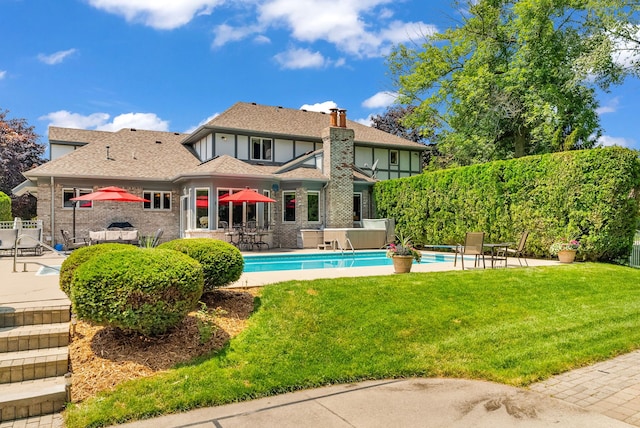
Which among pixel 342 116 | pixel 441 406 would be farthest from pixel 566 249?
pixel 342 116

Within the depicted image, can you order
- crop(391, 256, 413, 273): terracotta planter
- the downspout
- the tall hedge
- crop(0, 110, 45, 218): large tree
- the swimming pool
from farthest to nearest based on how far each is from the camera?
crop(0, 110, 45, 218): large tree → the downspout → the swimming pool → the tall hedge → crop(391, 256, 413, 273): terracotta planter

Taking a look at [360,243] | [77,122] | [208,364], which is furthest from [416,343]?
[77,122]

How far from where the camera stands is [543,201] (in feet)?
45.9

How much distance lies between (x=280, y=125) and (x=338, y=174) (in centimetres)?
549

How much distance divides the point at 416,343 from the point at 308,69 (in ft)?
77.0

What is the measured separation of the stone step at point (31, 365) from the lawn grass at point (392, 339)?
0.76 meters

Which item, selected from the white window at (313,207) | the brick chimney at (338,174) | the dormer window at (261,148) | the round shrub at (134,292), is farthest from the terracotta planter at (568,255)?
the dormer window at (261,148)

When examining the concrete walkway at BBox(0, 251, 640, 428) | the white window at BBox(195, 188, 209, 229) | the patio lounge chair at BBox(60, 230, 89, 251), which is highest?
the white window at BBox(195, 188, 209, 229)

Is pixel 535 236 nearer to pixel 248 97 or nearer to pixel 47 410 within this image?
pixel 47 410

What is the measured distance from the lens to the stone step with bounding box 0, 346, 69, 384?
4215 mm

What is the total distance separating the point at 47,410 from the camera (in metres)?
3.92

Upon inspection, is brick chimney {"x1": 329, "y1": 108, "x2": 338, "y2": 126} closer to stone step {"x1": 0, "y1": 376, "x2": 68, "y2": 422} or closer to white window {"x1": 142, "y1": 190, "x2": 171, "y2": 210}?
white window {"x1": 142, "y1": 190, "x2": 171, "y2": 210}

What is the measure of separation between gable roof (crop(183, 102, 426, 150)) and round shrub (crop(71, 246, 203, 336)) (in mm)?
17660

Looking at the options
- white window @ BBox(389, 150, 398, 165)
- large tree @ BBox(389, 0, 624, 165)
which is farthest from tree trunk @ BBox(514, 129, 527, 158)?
white window @ BBox(389, 150, 398, 165)
